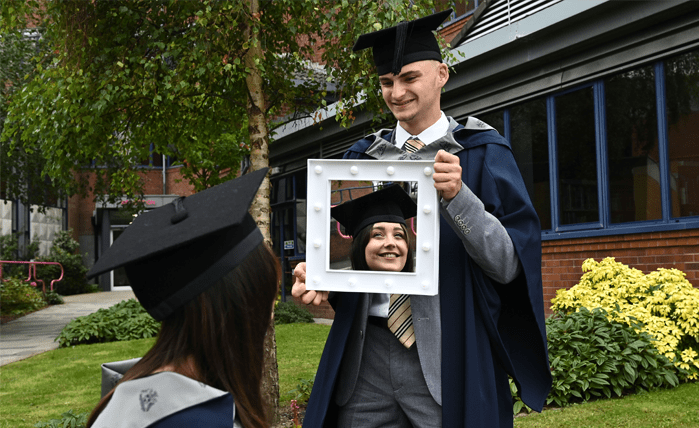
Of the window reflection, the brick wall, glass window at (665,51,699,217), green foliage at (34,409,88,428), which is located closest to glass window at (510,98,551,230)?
the window reflection

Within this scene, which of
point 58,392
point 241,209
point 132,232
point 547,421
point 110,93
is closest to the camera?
point 241,209

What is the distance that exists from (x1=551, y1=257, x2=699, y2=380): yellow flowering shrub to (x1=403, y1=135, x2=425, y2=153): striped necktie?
459 cm

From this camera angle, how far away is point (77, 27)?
611 centimetres

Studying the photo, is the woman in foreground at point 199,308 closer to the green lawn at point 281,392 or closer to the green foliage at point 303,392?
the green lawn at point 281,392

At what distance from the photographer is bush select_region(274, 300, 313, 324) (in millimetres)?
12922

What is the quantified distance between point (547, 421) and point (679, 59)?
4470 mm

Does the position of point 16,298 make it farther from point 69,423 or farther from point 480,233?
point 480,233

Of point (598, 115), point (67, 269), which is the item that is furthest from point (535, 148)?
point (67, 269)

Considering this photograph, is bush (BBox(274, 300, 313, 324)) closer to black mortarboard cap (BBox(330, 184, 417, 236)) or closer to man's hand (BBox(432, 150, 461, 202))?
black mortarboard cap (BBox(330, 184, 417, 236))

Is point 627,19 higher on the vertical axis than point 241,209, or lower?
higher

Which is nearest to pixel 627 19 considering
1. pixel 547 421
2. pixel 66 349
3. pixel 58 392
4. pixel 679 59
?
pixel 679 59

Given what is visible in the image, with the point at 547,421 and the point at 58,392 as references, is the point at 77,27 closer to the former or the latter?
the point at 58,392

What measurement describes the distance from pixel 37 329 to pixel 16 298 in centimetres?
266

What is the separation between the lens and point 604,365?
5.71m
